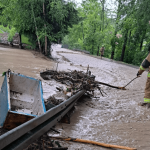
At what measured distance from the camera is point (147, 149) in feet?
10.4

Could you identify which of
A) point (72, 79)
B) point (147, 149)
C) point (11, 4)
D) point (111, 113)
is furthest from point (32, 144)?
point (11, 4)

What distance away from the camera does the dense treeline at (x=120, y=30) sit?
16016 mm

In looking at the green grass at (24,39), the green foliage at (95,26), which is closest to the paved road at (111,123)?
the green grass at (24,39)

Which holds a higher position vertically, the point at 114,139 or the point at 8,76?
the point at 8,76

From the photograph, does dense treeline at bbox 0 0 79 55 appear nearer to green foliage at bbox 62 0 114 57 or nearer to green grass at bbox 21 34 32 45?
green grass at bbox 21 34 32 45

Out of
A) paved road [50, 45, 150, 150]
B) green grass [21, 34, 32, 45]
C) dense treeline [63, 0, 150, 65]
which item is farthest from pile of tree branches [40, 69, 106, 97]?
green grass [21, 34, 32, 45]

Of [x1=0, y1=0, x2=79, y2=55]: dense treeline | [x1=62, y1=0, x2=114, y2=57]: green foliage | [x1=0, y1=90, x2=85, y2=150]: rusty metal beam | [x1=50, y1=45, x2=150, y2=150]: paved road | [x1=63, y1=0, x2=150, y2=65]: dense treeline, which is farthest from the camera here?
[x1=62, y1=0, x2=114, y2=57]: green foliage

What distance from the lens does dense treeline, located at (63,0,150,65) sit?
52.5 feet

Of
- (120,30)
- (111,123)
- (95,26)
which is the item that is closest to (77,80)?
(111,123)

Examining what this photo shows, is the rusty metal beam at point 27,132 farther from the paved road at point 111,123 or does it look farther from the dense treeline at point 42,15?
the dense treeline at point 42,15

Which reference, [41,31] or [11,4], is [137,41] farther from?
[11,4]

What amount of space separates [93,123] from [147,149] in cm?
154

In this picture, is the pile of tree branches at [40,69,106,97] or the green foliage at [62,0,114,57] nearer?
the pile of tree branches at [40,69,106,97]

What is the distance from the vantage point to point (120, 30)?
67.9 ft
